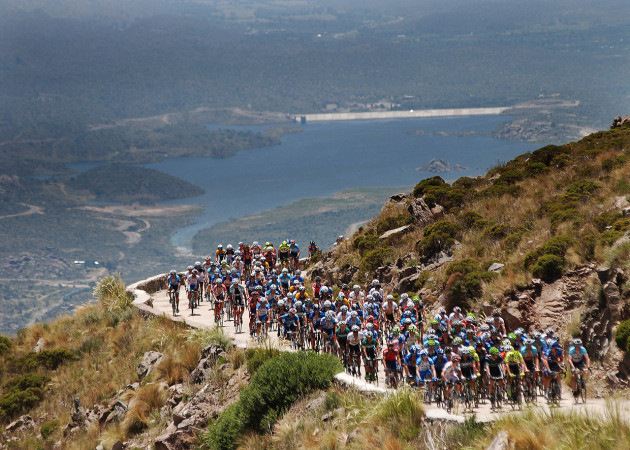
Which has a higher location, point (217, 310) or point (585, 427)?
point (585, 427)

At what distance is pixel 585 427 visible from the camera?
12406 mm

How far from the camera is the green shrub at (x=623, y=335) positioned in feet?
56.9

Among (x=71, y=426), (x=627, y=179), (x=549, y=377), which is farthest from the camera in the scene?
(x=627, y=179)

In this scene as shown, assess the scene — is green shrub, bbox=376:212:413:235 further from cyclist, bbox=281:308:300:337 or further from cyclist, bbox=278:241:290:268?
cyclist, bbox=281:308:300:337

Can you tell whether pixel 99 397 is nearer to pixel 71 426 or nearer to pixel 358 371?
pixel 71 426

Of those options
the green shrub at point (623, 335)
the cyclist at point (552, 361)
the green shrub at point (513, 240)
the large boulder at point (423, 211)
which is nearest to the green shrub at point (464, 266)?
the green shrub at point (513, 240)

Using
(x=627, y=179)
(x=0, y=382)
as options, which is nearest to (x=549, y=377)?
(x=627, y=179)

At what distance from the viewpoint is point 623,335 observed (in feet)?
57.0

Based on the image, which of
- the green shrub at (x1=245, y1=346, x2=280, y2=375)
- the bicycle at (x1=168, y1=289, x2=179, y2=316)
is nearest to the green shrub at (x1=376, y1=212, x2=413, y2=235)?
the bicycle at (x1=168, y1=289, x2=179, y2=316)

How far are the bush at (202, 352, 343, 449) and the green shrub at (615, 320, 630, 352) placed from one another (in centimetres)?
642

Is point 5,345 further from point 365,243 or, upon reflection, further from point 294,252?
point 365,243

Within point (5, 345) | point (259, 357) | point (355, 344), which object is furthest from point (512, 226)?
point (5, 345)

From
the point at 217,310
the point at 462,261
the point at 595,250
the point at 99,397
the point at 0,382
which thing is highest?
the point at 595,250

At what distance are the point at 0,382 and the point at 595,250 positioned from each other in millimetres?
23287
